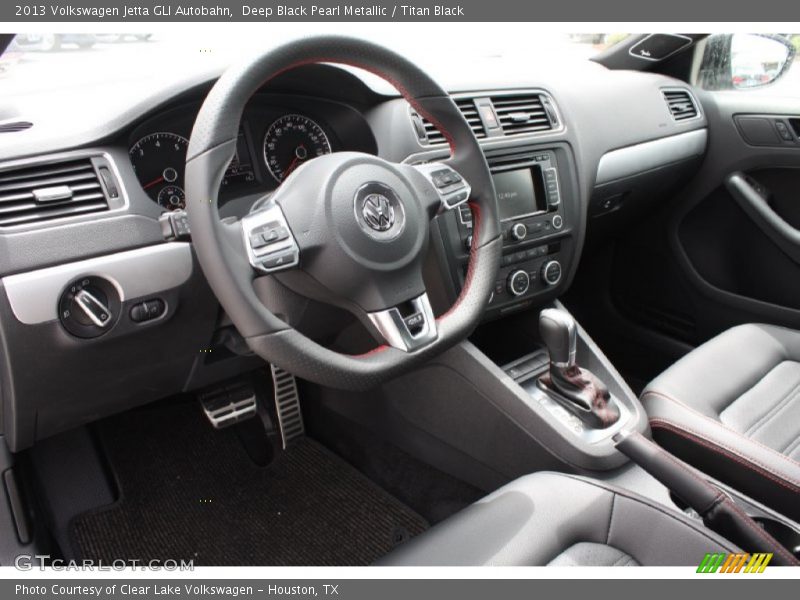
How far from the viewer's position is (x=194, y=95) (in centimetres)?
120

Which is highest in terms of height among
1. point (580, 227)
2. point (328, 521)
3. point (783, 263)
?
point (580, 227)

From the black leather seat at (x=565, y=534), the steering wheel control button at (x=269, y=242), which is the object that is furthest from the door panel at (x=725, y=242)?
the steering wheel control button at (x=269, y=242)

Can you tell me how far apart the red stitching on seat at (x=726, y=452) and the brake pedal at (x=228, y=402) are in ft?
3.07

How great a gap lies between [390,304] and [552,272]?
2.32 ft

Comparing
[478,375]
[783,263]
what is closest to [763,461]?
[478,375]

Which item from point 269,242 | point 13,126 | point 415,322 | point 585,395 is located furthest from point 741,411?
point 13,126

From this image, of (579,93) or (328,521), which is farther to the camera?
(579,93)

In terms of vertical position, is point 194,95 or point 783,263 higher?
point 194,95

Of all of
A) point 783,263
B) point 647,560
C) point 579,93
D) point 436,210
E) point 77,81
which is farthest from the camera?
point 783,263

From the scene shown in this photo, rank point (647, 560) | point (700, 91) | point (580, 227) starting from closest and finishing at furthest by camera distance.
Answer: point (647, 560) → point (580, 227) → point (700, 91)

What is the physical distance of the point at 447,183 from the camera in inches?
47.9

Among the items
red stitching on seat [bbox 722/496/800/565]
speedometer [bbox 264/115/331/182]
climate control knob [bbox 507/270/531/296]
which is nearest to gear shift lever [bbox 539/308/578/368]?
climate control knob [bbox 507/270/531/296]

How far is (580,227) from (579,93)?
45 cm

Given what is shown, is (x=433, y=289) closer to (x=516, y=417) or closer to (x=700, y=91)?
(x=516, y=417)
